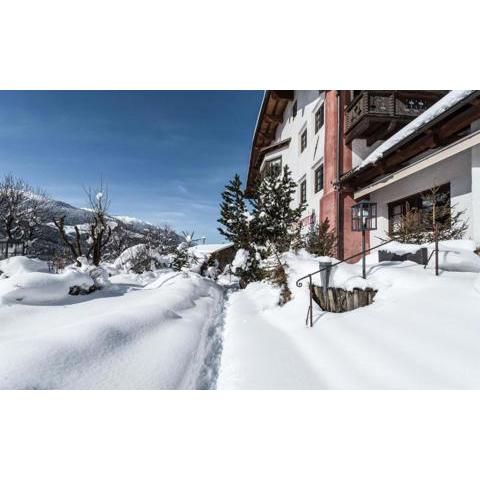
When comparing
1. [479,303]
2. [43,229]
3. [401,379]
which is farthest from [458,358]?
[43,229]

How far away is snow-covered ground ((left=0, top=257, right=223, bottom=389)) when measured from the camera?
6.58ft

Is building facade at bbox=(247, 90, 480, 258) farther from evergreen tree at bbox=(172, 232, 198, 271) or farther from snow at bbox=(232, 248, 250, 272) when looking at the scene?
evergreen tree at bbox=(172, 232, 198, 271)

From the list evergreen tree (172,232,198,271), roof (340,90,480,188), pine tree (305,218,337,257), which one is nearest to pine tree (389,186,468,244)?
roof (340,90,480,188)

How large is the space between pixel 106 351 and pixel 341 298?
323cm

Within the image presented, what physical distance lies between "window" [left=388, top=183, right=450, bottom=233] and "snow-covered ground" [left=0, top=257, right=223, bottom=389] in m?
5.79

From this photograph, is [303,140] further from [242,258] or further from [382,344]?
[382,344]

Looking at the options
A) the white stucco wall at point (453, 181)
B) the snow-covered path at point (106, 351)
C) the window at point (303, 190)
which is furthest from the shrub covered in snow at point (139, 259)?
the white stucco wall at point (453, 181)

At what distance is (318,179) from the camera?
10.2 m

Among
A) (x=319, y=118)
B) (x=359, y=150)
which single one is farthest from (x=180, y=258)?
(x=359, y=150)

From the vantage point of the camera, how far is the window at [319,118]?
9.88 meters

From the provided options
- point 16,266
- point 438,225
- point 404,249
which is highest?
point 438,225

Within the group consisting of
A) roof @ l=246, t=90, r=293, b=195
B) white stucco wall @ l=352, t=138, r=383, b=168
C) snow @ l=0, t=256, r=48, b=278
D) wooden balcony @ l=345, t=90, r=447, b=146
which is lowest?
snow @ l=0, t=256, r=48, b=278

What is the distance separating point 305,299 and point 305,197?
804cm

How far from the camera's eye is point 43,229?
19.8 m
